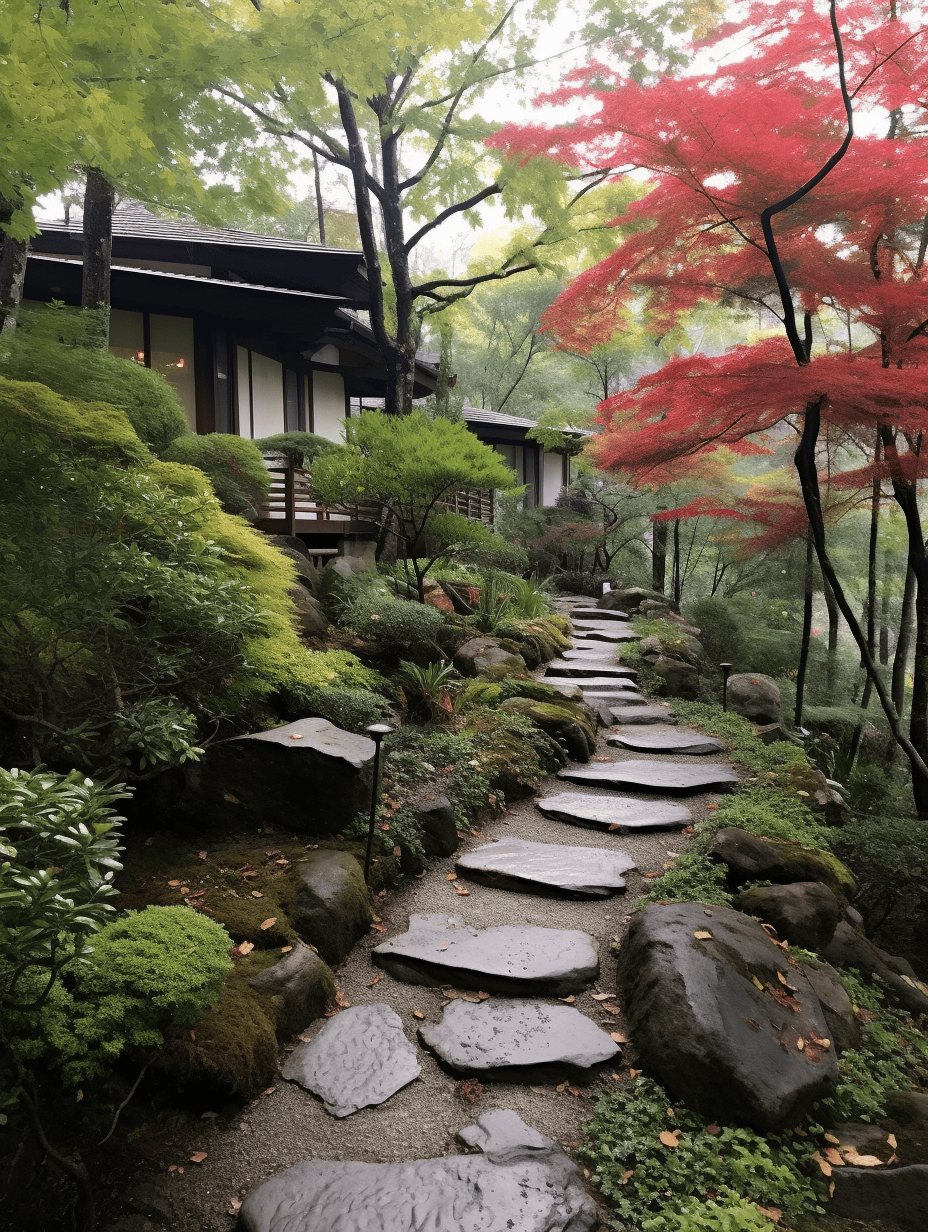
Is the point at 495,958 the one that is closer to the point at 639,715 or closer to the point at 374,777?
the point at 374,777

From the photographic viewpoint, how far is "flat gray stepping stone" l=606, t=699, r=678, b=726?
27.2ft

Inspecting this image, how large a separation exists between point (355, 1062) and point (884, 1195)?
212 centimetres

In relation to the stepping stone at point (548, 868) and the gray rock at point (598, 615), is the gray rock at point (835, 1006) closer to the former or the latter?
the stepping stone at point (548, 868)

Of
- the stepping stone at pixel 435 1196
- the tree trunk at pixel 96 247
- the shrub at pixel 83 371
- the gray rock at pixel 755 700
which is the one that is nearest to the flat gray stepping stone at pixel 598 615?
the gray rock at pixel 755 700

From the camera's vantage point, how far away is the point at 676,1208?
94.3 inches

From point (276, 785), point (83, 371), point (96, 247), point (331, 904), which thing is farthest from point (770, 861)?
point (96, 247)

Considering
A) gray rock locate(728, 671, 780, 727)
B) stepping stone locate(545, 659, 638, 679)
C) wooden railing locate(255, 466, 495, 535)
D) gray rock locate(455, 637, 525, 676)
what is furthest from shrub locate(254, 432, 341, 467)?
gray rock locate(728, 671, 780, 727)

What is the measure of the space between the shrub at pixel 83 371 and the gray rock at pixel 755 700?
8.04m

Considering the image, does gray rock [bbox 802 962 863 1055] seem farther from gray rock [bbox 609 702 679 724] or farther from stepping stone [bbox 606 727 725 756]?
gray rock [bbox 609 702 679 724]

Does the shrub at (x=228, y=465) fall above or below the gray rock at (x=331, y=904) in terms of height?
above

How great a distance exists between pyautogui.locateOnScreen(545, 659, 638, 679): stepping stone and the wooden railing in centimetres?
273

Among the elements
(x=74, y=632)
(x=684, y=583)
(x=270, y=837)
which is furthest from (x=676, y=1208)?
(x=684, y=583)

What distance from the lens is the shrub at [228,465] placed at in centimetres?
732

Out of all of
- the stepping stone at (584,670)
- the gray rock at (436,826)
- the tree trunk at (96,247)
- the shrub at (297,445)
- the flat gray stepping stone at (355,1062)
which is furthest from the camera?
the shrub at (297,445)
